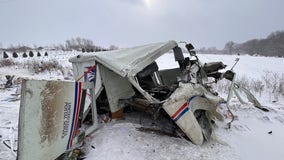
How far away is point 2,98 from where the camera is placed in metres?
5.95

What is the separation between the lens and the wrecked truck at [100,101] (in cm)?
188

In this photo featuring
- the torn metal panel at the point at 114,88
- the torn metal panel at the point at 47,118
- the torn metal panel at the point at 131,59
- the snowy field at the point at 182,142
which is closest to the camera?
the torn metal panel at the point at 47,118

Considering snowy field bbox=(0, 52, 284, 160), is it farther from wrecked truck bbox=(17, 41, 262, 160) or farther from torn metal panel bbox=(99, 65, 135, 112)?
Answer: torn metal panel bbox=(99, 65, 135, 112)

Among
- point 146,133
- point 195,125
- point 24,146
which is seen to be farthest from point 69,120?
point 195,125

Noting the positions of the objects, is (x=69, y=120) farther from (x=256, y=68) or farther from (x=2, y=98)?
(x=256, y=68)

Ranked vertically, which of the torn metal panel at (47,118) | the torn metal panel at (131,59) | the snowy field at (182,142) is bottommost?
the snowy field at (182,142)

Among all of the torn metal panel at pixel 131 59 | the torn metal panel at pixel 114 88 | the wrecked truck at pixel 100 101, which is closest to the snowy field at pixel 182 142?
the wrecked truck at pixel 100 101

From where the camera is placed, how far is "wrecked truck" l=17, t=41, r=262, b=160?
1.88 m

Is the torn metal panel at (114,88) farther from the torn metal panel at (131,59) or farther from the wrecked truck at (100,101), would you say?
the torn metal panel at (131,59)

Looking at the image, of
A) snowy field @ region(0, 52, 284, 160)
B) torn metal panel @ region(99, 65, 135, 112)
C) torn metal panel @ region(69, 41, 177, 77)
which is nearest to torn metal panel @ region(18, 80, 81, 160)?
snowy field @ region(0, 52, 284, 160)

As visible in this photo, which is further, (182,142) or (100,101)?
(100,101)

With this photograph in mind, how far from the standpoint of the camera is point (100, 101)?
400 centimetres

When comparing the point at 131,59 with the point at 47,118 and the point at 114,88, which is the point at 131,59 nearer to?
the point at 114,88

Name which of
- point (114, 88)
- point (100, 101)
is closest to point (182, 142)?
point (114, 88)
